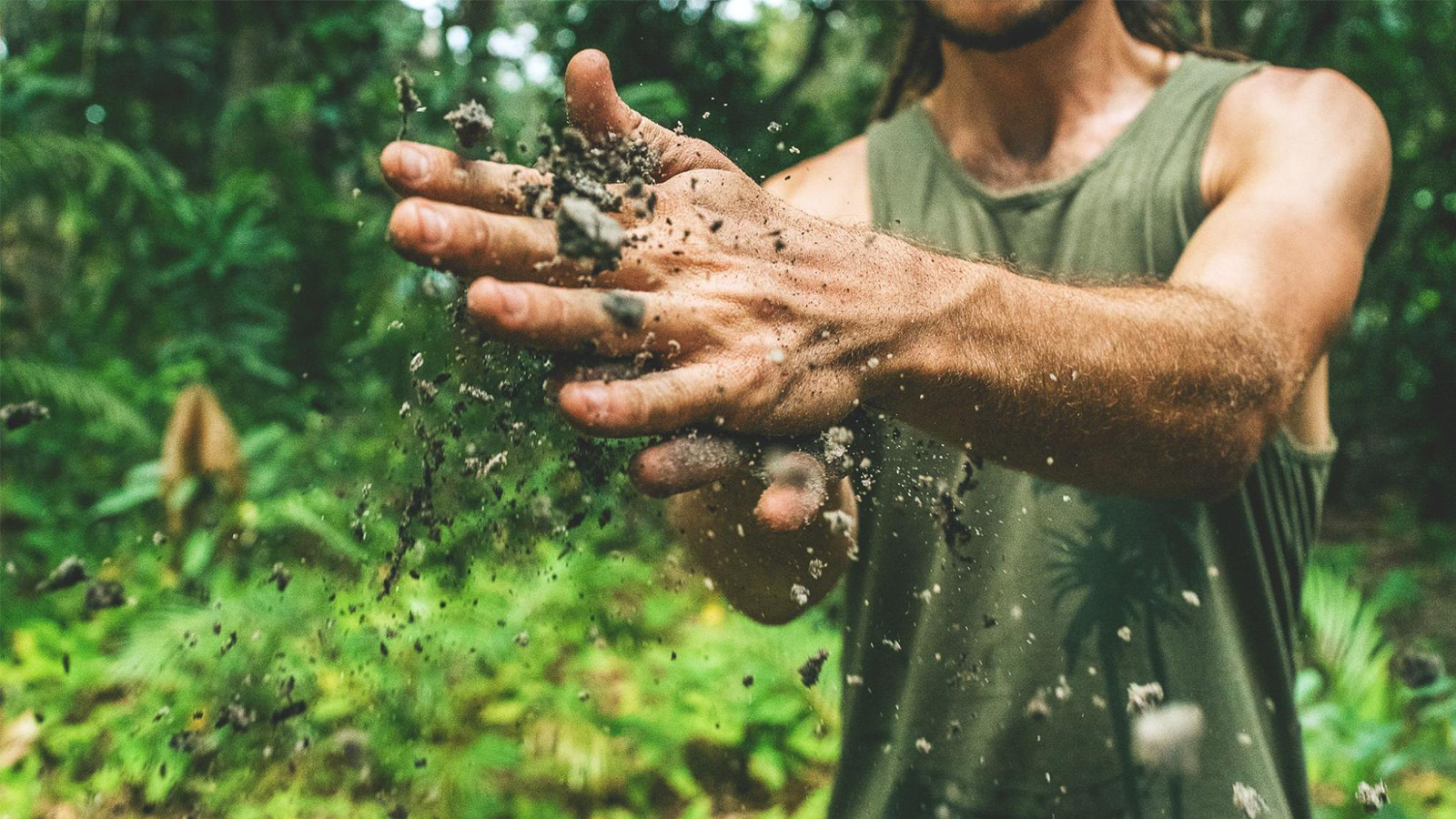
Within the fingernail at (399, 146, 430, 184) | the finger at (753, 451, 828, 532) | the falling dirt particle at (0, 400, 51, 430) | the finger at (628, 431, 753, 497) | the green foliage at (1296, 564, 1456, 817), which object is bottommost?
the green foliage at (1296, 564, 1456, 817)

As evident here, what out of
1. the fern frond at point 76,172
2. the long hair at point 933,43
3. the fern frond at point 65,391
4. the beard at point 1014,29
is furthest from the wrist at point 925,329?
the fern frond at point 76,172

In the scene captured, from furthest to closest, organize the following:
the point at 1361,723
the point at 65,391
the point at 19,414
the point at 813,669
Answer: the point at 65,391 → the point at 1361,723 → the point at 19,414 → the point at 813,669

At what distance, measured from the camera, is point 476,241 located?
758mm

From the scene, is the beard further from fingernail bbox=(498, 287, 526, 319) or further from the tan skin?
fingernail bbox=(498, 287, 526, 319)

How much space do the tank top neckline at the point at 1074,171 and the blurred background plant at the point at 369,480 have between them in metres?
0.44

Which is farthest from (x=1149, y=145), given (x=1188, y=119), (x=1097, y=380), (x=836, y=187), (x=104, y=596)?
(x=104, y=596)

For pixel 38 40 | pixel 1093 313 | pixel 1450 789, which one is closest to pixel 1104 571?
pixel 1093 313

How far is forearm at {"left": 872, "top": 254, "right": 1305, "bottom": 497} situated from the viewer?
0.94 m

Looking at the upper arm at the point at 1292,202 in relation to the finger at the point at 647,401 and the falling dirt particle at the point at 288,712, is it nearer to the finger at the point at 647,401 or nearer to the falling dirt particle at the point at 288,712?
the finger at the point at 647,401

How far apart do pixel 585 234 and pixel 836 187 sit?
1.12 m

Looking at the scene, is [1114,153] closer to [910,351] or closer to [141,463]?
[910,351]

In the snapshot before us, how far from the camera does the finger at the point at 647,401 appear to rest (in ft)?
2.44

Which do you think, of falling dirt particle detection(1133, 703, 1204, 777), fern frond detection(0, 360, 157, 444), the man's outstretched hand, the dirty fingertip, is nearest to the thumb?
the man's outstretched hand

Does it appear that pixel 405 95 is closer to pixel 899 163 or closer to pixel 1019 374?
pixel 1019 374
